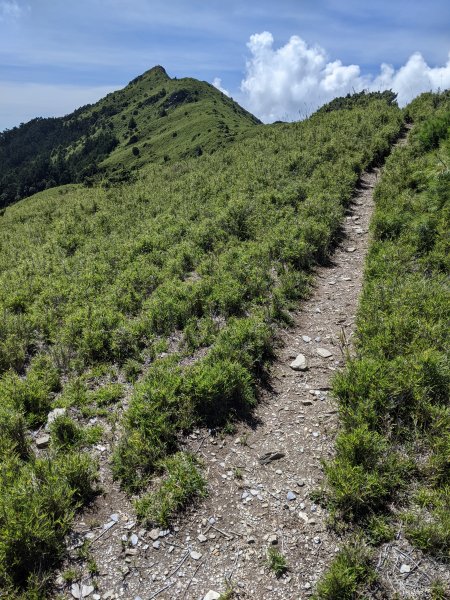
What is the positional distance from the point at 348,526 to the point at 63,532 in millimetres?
4081

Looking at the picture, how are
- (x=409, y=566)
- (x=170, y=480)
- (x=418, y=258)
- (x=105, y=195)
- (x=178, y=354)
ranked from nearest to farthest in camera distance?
(x=409, y=566) < (x=170, y=480) < (x=178, y=354) < (x=418, y=258) < (x=105, y=195)

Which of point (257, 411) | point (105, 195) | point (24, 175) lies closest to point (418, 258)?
point (257, 411)

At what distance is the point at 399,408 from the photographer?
22.3 feet

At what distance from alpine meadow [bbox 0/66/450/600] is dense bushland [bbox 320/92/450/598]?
3 cm

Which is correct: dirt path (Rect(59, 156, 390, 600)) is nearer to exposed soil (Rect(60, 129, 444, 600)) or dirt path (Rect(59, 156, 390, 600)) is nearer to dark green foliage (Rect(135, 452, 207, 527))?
exposed soil (Rect(60, 129, 444, 600))

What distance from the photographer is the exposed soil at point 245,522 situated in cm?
512

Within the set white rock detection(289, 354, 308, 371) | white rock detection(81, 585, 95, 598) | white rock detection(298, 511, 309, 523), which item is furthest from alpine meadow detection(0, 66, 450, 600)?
white rock detection(289, 354, 308, 371)

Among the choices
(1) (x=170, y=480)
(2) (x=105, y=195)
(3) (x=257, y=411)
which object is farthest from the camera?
(2) (x=105, y=195)

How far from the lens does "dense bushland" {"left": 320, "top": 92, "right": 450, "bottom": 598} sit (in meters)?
5.44

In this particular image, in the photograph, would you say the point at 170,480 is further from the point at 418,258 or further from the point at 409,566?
the point at 418,258

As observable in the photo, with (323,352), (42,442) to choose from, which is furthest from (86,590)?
(323,352)

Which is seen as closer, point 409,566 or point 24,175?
point 409,566

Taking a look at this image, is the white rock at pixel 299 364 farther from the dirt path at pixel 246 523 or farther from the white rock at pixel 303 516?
the white rock at pixel 303 516

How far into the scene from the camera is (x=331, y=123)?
32219 mm
